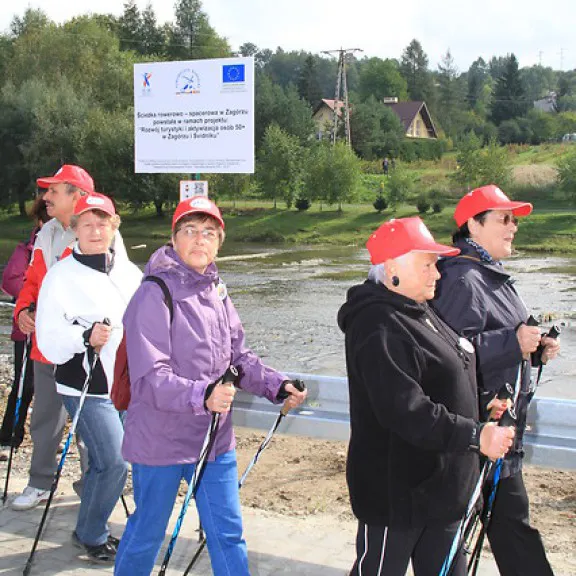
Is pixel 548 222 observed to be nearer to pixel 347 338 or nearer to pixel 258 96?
pixel 258 96

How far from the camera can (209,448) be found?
368 centimetres

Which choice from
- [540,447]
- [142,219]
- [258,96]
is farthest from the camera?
[258,96]

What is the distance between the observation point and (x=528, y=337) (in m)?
3.76

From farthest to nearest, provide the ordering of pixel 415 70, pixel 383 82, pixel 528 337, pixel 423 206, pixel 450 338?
pixel 415 70 → pixel 383 82 → pixel 423 206 → pixel 528 337 → pixel 450 338

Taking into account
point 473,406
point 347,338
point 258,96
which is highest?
point 258,96

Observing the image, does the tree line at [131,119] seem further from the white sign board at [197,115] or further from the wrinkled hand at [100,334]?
the wrinkled hand at [100,334]

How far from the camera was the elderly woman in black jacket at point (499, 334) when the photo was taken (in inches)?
150

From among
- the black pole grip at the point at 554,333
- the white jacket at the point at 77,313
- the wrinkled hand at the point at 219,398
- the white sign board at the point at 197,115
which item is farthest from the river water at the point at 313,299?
the white sign board at the point at 197,115

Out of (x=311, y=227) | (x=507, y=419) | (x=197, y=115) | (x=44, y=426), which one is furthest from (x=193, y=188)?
Answer: (x=311, y=227)

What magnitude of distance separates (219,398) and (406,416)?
2.47ft

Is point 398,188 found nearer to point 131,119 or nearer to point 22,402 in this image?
point 131,119

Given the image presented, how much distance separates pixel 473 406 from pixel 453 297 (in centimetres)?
69

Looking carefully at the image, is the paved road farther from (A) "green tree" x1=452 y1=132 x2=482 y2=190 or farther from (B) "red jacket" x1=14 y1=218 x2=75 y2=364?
(A) "green tree" x1=452 y1=132 x2=482 y2=190

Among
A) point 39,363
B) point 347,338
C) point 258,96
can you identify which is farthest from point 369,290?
point 258,96
